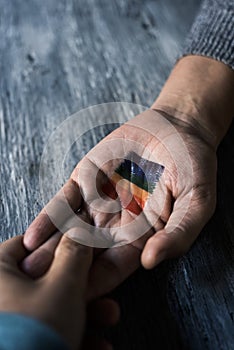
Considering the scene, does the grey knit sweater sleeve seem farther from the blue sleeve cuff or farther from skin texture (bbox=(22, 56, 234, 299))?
the blue sleeve cuff

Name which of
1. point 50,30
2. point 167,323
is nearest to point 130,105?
point 50,30

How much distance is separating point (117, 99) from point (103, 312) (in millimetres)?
543

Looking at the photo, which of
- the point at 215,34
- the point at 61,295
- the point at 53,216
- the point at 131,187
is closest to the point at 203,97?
the point at 215,34

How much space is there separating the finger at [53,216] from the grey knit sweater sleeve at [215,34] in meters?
0.39

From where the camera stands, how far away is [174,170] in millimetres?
682

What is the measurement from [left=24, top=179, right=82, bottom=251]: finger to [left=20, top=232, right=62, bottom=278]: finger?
0.01 meters

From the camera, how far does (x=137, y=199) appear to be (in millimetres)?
695

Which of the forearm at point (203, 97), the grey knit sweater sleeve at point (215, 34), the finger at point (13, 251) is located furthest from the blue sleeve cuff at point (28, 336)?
the grey knit sweater sleeve at point (215, 34)

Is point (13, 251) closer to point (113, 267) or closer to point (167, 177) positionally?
point (113, 267)

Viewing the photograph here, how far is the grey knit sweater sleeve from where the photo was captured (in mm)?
854

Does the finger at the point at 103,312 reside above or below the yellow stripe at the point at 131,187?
below

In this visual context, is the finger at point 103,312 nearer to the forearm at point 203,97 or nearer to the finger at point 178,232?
the finger at point 178,232

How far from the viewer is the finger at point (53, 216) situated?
2.03 feet

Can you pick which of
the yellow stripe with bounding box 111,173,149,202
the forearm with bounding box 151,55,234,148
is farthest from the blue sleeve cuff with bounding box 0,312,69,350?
the forearm with bounding box 151,55,234,148
